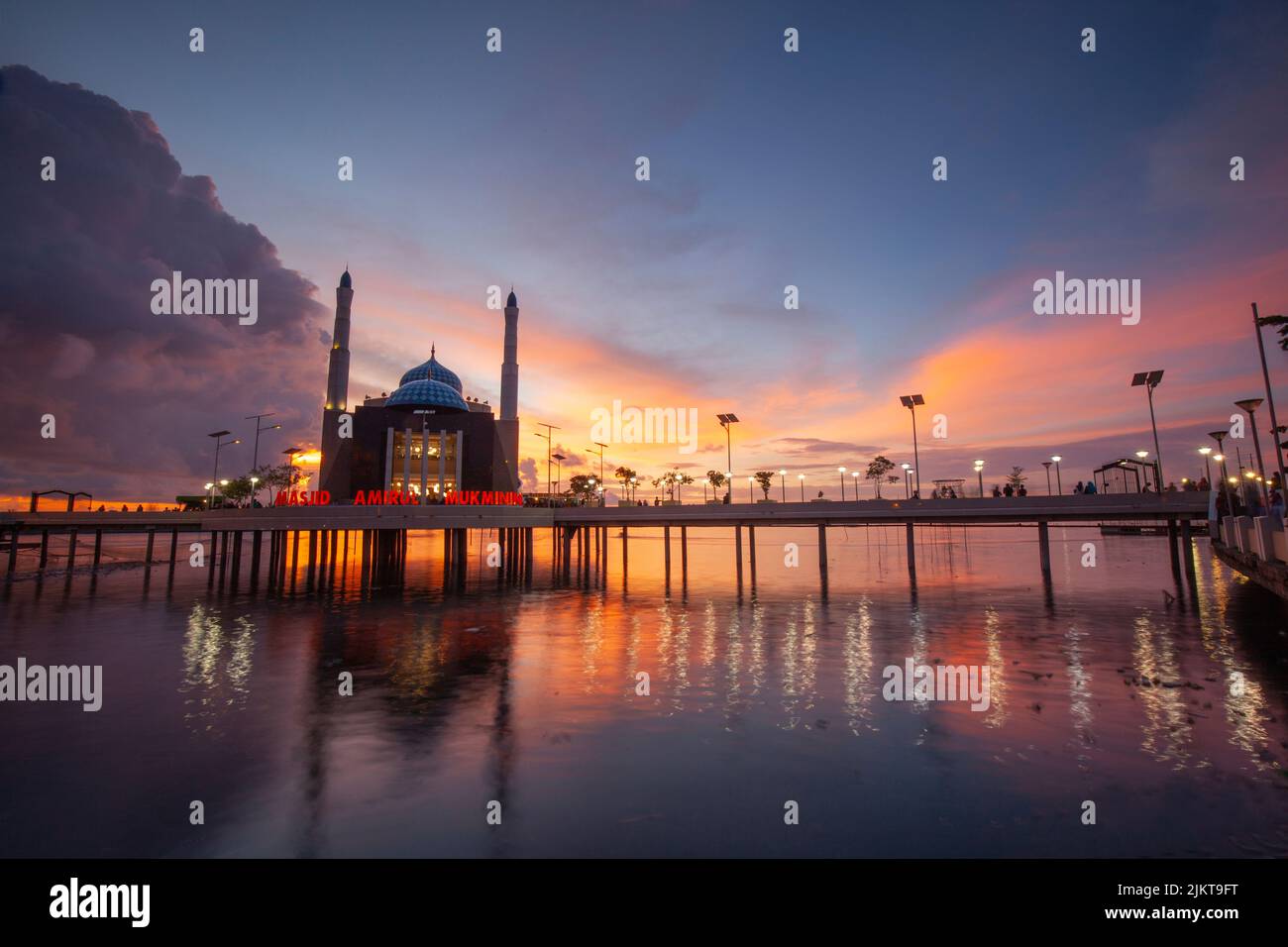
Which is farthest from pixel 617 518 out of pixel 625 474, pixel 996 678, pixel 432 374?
pixel 625 474

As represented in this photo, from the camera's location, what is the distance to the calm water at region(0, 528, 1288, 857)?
9477 millimetres

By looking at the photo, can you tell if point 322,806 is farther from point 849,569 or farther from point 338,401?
point 338,401

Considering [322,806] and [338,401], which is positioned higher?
[338,401]

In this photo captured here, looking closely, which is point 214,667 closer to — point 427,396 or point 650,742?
point 650,742

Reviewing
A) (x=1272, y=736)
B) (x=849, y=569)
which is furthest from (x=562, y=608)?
(x=849, y=569)

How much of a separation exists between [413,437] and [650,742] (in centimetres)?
9852

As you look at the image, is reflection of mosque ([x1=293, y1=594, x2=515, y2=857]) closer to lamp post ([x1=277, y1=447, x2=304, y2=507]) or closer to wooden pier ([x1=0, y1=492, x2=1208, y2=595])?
wooden pier ([x1=0, y1=492, x2=1208, y2=595])

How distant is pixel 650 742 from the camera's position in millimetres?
13648

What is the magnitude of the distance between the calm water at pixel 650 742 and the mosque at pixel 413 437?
7096 centimetres

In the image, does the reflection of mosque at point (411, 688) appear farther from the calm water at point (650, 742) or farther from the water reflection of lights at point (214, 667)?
the water reflection of lights at point (214, 667)

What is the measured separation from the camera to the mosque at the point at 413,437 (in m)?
97.9

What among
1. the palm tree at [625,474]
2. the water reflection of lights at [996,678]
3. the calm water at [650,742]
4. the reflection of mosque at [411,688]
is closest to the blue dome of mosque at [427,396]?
the palm tree at [625,474]
